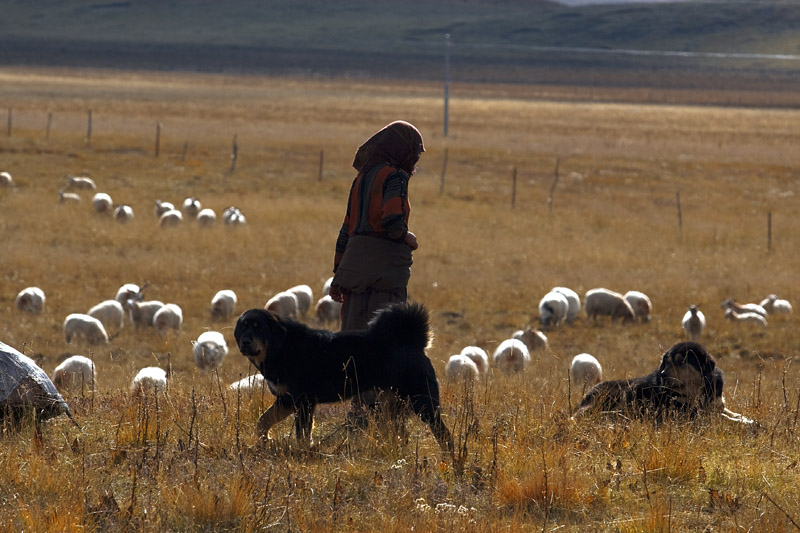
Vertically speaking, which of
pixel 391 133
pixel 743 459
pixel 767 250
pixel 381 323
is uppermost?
pixel 391 133

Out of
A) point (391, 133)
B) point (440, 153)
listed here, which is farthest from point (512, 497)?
point (440, 153)

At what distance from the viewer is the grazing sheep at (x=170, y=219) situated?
18781 millimetres

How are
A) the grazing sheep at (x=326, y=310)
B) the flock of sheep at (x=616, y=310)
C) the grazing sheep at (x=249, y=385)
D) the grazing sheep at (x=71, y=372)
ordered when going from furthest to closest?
the grazing sheep at (x=326, y=310) < the flock of sheep at (x=616, y=310) < the grazing sheep at (x=71, y=372) < the grazing sheep at (x=249, y=385)

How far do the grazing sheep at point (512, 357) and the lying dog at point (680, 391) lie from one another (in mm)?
3780

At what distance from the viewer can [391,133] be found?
5.83 meters

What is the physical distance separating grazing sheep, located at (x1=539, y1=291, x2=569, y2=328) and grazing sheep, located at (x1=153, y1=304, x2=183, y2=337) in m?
4.82

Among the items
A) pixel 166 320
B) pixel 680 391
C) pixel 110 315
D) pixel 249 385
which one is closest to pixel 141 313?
pixel 110 315

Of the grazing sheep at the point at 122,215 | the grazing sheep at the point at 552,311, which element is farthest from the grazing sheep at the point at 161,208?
the grazing sheep at the point at 552,311

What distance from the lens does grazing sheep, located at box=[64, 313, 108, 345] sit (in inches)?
442

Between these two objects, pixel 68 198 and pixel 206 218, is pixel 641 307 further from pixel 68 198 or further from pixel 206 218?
pixel 68 198

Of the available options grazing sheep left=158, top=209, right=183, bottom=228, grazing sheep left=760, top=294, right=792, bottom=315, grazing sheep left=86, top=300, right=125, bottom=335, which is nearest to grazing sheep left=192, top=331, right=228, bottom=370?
grazing sheep left=86, top=300, right=125, bottom=335

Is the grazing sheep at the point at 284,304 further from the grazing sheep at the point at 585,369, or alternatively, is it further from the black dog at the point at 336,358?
the black dog at the point at 336,358

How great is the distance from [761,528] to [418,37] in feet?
559

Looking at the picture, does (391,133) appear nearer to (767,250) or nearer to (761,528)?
(761,528)
